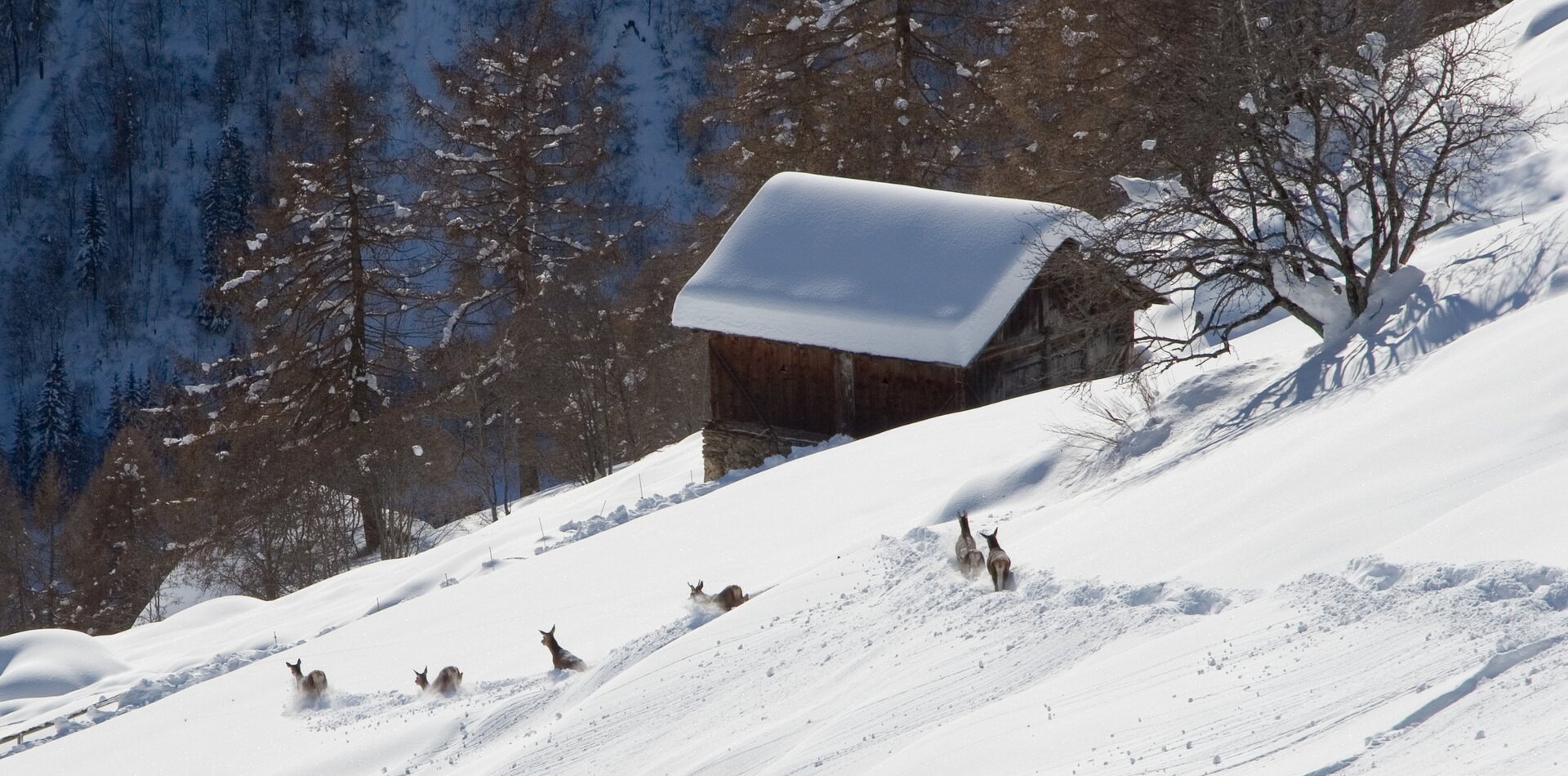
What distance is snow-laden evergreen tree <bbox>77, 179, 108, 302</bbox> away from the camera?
71.4 meters

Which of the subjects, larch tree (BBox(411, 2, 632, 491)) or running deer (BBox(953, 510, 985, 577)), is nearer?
running deer (BBox(953, 510, 985, 577))

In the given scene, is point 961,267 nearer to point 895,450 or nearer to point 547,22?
point 895,450

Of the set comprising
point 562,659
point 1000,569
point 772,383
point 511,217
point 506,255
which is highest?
point 511,217

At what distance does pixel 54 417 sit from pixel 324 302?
46.2 m

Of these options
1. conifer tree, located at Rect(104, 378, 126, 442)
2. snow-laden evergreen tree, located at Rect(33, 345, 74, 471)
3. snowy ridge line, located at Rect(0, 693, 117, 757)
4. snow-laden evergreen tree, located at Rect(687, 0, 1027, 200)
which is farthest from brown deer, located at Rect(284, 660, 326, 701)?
snow-laden evergreen tree, located at Rect(33, 345, 74, 471)

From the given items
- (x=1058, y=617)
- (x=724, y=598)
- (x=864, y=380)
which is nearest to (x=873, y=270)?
(x=864, y=380)

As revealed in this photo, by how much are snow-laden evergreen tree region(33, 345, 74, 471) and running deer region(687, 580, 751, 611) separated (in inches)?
2608

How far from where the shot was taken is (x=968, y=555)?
26.0 feet

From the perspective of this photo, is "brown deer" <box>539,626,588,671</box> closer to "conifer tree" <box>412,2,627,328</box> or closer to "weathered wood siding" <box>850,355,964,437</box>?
"weathered wood siding" <box>850,355,964,437</box>

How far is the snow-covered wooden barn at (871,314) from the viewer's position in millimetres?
18172

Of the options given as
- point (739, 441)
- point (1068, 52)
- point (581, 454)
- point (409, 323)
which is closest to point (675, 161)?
point (409, 323)

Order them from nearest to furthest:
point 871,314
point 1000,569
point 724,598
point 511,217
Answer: point 1000,569, point 724,598, point 871,314, point 511,217

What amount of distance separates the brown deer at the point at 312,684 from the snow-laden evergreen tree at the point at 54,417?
64252 mm

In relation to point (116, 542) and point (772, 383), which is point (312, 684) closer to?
point (772, 383)
